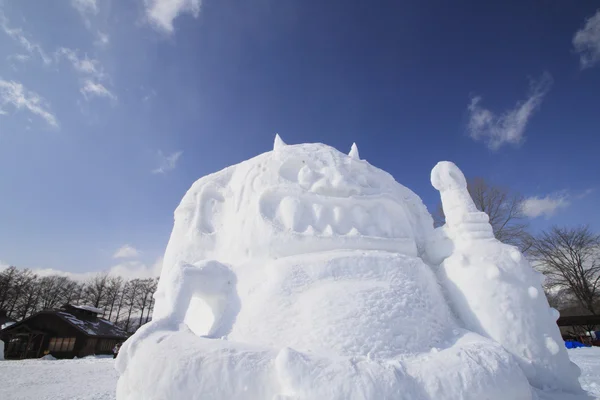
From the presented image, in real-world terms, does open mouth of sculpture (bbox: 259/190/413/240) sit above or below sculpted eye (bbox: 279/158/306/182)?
below

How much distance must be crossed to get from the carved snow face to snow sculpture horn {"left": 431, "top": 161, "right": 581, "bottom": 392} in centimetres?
71

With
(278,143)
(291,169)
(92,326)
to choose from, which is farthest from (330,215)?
(92,326)

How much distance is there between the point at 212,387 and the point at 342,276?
1786mm

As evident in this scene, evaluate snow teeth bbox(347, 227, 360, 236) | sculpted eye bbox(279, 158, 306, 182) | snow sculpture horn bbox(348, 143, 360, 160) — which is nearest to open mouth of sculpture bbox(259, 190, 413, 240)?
snow teeth bbox(347, 227, 360, 236)

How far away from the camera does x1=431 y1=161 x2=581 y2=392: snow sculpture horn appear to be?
3.67 m

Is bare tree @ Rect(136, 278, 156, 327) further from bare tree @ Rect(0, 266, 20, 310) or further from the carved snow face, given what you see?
the carved snow face

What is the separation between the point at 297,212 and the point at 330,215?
0.48m

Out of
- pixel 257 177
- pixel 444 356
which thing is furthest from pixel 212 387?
pixel 257 177

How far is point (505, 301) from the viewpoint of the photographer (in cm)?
384

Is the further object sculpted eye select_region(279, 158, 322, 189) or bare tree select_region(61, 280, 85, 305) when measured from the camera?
bare tree select_region(61, 280, 85, 305)

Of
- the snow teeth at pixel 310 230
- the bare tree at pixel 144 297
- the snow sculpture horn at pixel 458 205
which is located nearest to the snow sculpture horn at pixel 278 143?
the snow teeth at pixel 310 230

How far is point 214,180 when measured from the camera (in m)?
5.63

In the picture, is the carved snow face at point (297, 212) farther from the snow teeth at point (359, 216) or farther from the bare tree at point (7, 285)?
the bare tree at point (7, 285)

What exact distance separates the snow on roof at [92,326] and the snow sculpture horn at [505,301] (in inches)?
939
